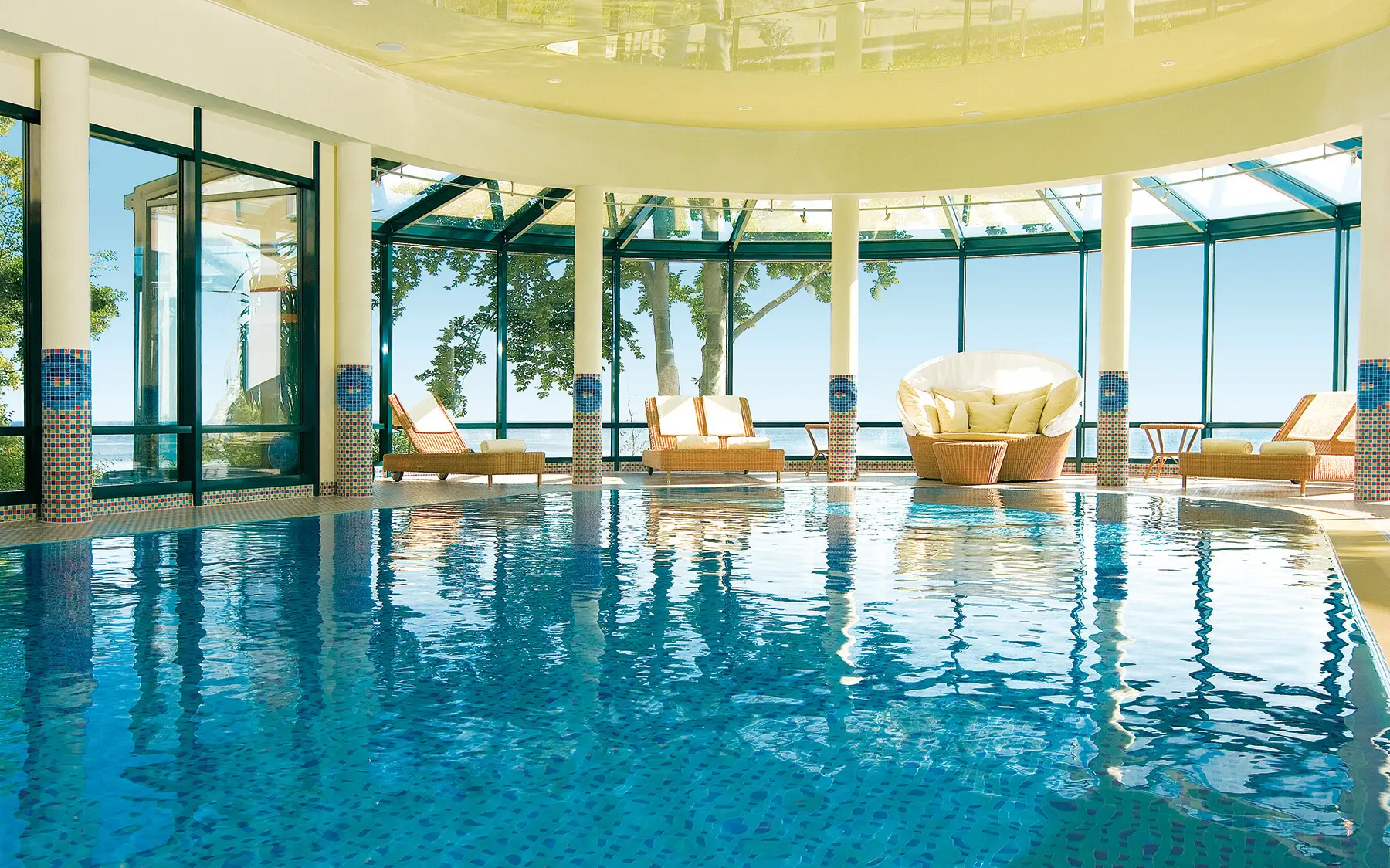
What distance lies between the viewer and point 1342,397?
37.6 ft

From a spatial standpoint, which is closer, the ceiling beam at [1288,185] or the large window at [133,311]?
the large window at [133,311]

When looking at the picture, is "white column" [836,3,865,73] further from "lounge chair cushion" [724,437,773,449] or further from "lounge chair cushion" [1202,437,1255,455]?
"lounge chair cushion" [1202,437,1255,455]

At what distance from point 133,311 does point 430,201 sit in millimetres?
5575

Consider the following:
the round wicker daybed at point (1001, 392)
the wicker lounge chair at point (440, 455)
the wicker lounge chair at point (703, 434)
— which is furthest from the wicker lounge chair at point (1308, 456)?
the wicker lounge chair at point (440, 455)

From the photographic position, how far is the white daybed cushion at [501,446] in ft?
38.3

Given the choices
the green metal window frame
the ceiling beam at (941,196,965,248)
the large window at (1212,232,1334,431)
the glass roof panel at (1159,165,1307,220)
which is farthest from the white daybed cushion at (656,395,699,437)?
the large window at (1212,232,1334,431)

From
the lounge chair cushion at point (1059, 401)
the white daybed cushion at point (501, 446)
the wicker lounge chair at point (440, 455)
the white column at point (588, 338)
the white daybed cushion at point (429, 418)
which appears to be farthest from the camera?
the lounge chair cushion at point (1059, 401)

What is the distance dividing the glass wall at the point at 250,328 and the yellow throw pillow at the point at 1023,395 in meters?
8.26

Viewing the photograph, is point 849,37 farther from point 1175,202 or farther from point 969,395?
point 1175,202

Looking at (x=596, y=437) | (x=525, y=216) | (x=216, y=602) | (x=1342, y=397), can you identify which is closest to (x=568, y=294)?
(x=525, y=216)

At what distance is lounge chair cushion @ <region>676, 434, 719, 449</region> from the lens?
42.1ft

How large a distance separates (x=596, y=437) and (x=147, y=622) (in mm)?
8356

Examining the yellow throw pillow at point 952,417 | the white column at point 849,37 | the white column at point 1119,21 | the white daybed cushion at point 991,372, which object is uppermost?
the white column at point 849,37

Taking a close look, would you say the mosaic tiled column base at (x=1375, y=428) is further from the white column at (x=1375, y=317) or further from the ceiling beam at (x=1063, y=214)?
the ceiling beam at (x=1063, y=214)
